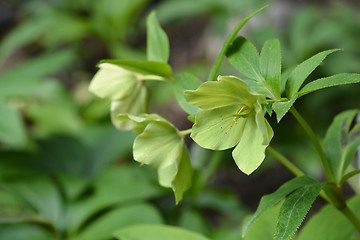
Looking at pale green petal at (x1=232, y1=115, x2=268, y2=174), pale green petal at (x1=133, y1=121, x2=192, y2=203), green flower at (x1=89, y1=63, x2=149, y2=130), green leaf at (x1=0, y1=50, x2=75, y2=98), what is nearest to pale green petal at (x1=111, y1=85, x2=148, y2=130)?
green flower at (x1=89, y1=63, x2=149, y2=130)

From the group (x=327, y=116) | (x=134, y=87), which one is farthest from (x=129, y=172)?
(x=327, y=116)

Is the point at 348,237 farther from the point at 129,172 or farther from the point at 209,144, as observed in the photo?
the point at 129,172

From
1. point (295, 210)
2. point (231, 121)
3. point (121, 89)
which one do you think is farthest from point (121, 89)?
point (295, 210)

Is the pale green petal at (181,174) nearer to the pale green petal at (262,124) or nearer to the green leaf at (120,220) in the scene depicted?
the pale green petal at (262,124)

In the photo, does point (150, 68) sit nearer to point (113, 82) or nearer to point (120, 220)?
point (113, 82)

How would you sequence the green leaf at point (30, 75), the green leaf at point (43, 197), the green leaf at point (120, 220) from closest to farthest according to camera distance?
1. the green leaf at point (120, 220)
2. the green leaf at point (43, 197)
3. the green leaf at point (30, 75)

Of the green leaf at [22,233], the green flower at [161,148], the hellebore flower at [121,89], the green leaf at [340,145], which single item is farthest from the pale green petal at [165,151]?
the green leaf at [22,233]
